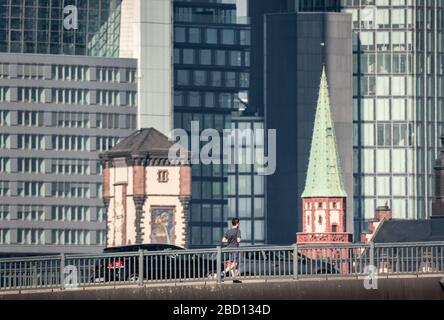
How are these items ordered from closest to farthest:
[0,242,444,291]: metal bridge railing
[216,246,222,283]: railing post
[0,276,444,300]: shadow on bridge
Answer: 1. [0,276,444,300]: shadow on bridge
2. [216,246,222,283]: railing post
3. [0,242,444,291]: metal bridge railing

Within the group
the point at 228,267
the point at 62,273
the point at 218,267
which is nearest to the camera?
the point at 218,267

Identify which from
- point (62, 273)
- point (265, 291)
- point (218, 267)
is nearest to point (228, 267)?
point (218, 267)

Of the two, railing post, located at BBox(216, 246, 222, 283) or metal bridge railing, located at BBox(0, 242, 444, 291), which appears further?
metal bridge railing, located at BBox(0, 242, 444, 291)

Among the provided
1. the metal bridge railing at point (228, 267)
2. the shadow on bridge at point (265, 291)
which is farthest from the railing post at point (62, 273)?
the shadow on bridge at point (265, 291)

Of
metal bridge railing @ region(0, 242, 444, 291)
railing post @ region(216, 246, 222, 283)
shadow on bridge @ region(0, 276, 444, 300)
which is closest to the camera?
shadow on bridge @ region(0, 276, 444, 300)

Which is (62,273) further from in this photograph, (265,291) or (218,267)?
(265,291)

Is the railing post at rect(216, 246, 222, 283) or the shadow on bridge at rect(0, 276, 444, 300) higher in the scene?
the railing post at rect(216, 246, 222, 283)

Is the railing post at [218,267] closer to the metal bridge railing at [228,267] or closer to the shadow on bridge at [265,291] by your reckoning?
the metal bridge railing at [228,267]

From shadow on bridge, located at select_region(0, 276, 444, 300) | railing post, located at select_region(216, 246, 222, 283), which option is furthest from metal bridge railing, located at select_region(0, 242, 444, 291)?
shadow on bridge, located at select_region(0, 276, 444, 300)

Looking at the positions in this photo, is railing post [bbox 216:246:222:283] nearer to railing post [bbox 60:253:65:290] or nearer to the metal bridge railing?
the metal bridge railing

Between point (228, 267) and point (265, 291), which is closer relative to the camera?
point (265, 291)

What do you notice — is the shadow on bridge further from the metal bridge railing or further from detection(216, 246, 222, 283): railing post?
the metal bridge railing
